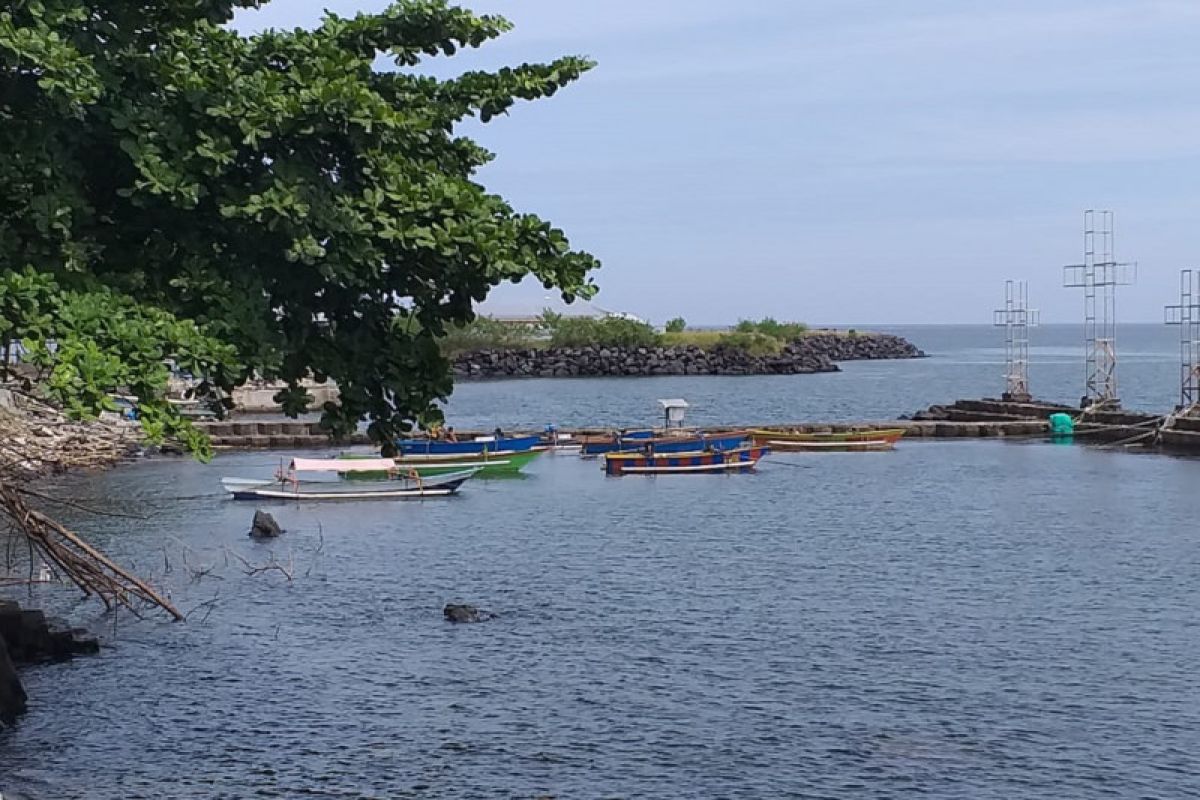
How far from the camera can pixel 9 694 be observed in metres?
22.7

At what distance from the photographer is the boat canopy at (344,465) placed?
186 feet

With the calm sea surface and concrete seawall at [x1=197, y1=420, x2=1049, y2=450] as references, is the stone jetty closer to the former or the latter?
the calm sea surface

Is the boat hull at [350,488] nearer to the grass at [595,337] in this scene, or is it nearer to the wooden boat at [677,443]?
the wooden boat at [677,443]

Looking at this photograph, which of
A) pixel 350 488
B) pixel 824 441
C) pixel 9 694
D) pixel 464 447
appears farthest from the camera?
pixel 824 441

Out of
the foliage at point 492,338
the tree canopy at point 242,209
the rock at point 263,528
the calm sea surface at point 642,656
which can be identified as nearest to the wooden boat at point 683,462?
the calm sea surface at point 642,656

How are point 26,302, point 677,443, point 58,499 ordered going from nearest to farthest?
point 26,302, point 58,499, point 677,443

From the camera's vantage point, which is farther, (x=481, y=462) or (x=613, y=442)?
(x=613, y=442)

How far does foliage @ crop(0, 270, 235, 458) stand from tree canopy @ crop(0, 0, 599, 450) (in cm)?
2

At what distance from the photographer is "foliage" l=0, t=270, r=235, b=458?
11.3m

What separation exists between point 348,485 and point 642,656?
3039cm

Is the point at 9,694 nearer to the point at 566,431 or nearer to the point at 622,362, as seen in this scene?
the point at 566,431

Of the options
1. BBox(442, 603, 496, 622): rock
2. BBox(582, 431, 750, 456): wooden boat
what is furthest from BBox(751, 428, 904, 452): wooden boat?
BBox(442, 603, 496, 622): rock

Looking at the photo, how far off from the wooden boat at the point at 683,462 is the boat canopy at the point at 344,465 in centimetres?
1025

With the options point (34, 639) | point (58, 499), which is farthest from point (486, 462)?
point (34, 639)
